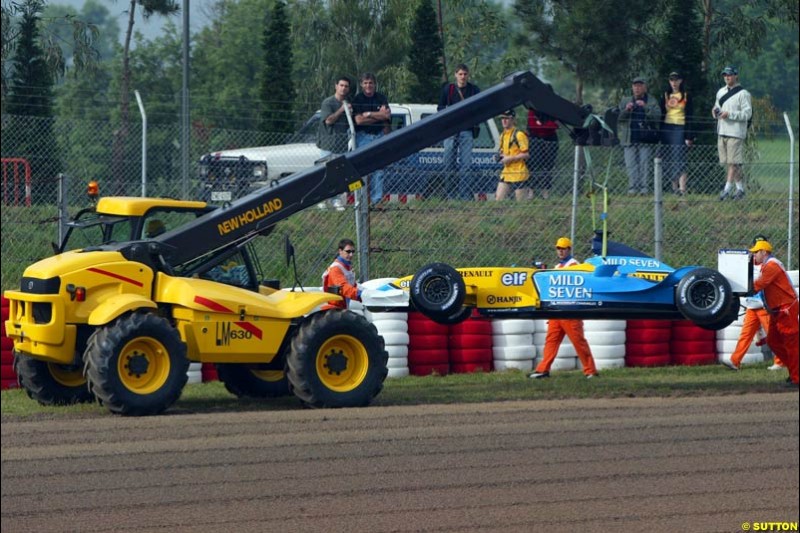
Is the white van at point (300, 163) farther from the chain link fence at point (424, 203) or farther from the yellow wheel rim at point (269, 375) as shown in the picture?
the yellow wheel rim at point (269, 375)

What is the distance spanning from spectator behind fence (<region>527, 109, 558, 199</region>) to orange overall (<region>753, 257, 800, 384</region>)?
6.66 ft

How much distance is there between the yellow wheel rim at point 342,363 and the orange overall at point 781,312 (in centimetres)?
355

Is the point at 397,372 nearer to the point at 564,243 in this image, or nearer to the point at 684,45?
the point at 564,243

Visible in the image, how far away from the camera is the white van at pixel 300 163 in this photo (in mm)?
11570

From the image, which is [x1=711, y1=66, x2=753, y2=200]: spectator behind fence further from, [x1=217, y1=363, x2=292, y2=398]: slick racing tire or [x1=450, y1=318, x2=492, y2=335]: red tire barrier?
[x1=217, y1=363, x2=292, y2=398]: slick racing tire

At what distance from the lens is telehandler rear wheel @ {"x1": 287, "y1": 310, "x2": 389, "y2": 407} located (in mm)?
10836

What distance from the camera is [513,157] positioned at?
39.6 ft

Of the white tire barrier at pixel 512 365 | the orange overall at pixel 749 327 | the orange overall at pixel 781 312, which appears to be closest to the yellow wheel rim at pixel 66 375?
the white tire barrier at pixel 512 365

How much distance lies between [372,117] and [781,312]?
4206 mm

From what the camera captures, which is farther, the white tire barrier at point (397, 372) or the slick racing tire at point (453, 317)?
the white tire barrier at point (397, 372)

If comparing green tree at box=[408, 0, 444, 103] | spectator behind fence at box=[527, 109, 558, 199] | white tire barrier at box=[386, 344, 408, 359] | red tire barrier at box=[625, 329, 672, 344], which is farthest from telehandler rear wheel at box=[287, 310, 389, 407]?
red tire barrier at box=[625, 329, 672, 344]

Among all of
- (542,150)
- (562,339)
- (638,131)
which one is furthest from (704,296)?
(542,150)

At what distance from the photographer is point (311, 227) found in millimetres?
12289

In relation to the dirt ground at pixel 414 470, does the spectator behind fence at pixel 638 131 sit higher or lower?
higher
